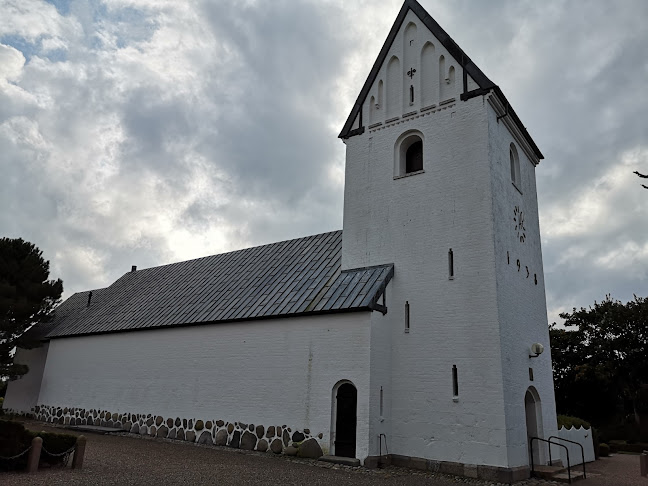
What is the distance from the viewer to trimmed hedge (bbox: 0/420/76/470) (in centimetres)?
938

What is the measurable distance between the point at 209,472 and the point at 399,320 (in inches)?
231

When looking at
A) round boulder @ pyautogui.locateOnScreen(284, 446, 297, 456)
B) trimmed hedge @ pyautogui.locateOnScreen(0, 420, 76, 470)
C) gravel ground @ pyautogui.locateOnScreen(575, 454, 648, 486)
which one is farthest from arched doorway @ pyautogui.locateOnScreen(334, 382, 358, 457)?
trimmed hedge @ pyautogui.locateOnScreen(0, 420, 76, 470)

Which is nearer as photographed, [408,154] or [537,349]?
[537,349]

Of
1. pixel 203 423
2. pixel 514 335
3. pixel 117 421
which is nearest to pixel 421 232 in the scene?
pixel 514 335

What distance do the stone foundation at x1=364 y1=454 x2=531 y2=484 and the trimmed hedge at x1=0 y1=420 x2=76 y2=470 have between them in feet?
21.3

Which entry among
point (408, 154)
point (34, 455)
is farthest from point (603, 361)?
point (34, 455)

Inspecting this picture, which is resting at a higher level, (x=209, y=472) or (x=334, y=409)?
(x=334, y=409)

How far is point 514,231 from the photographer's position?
13.8 metres

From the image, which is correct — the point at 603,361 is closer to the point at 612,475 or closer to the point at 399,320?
the point at 612,475

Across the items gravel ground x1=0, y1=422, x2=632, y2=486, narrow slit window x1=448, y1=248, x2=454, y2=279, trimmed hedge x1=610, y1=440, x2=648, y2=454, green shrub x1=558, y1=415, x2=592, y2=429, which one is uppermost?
narrow slit window x1=448, y1=248, x2=454, y2=279

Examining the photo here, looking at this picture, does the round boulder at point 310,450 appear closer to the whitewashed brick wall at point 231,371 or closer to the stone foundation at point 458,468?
the whitewashed brick wall at point 231,371

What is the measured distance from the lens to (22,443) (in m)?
9.59

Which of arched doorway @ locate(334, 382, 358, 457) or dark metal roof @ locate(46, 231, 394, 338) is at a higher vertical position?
A: dark metal roof @ locate(46, 231, 394, 338)

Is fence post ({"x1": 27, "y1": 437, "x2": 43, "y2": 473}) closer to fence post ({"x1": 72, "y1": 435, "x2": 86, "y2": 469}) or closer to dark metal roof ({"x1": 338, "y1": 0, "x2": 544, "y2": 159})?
fence post ({"x1": 72, "y1": 435, "x2": 86, "y2": 469})
